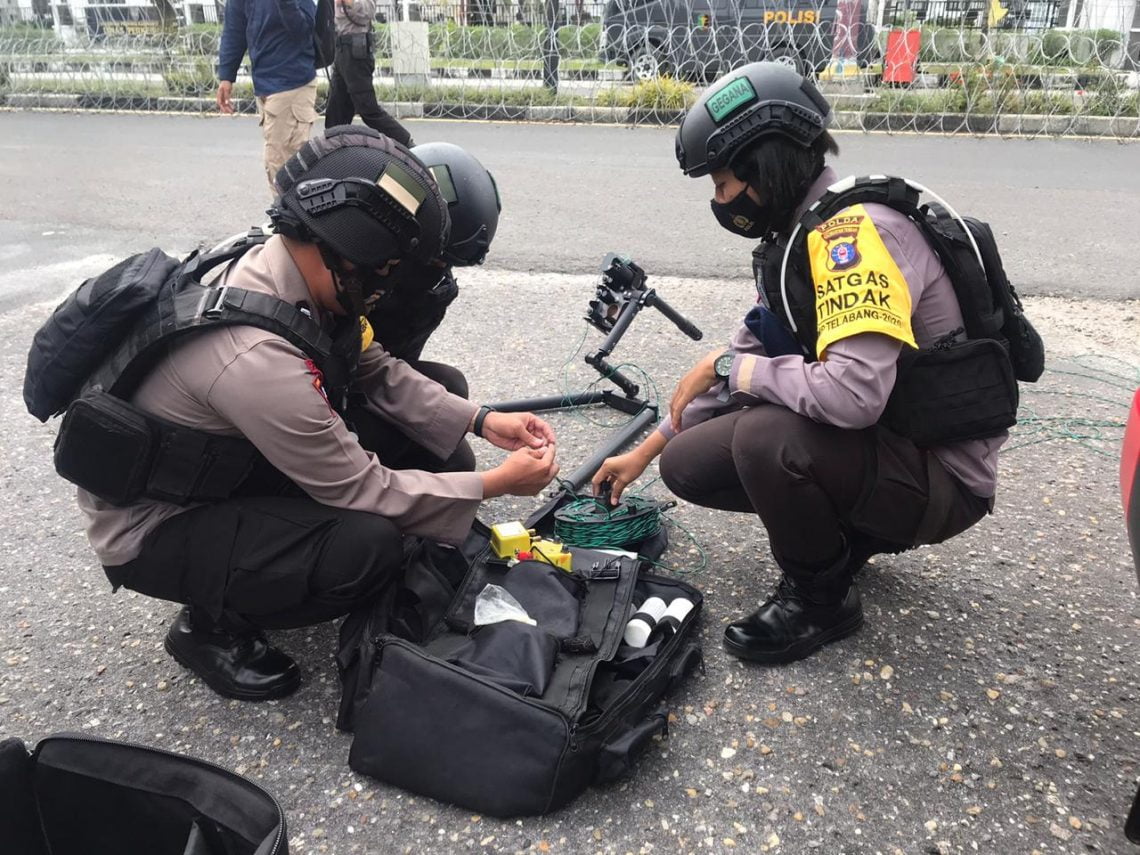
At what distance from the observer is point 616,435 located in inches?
155

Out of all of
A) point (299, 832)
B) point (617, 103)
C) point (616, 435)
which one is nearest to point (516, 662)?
point (299, 832)

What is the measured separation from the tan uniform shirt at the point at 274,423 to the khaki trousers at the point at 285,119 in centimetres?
501

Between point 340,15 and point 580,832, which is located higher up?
point 340,15

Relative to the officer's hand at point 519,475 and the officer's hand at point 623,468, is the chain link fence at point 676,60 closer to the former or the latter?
the officer's hand at point 623,468

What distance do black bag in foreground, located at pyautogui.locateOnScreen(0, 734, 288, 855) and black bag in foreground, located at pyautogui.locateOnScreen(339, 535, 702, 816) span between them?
1.59ft

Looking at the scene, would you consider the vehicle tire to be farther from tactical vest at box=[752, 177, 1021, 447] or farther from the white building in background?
tactical vest at box=[752, 177, 1021, 447]

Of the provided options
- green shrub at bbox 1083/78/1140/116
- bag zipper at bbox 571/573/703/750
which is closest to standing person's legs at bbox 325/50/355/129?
bag zipper at bbox 571/573/703/750

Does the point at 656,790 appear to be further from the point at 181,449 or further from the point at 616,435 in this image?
the point at 616,435

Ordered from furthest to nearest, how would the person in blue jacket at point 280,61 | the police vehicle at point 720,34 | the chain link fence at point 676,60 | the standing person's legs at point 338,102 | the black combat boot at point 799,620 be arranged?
the police vehicle at point 720,34
the chain link fence at point 676,60
the standing person's legs at point 338,102
the person in blue jacket at point 280,61
the black combat boot at point 799,620

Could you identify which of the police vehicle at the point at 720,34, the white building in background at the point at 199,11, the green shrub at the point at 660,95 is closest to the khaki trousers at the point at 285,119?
the green shrub at the point at 660,95

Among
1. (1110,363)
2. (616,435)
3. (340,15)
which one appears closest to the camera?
(616,435)

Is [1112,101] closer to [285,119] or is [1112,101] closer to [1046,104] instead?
[1046,104]

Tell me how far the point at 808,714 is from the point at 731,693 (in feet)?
0.67

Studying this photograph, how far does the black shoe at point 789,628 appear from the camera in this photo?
8.68 ft
